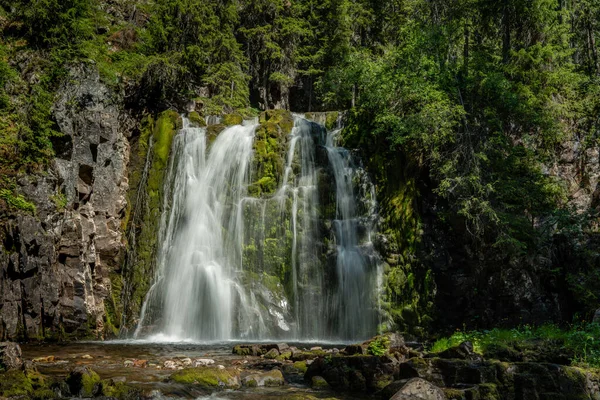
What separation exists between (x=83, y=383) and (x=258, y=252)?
9459 mm

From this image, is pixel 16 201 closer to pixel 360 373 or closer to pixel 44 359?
pixel 44 359

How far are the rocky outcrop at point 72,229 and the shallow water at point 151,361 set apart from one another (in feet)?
3.88

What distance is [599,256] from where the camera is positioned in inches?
608

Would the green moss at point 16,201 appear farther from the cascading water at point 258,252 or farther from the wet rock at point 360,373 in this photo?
the wet rock at point 360,373

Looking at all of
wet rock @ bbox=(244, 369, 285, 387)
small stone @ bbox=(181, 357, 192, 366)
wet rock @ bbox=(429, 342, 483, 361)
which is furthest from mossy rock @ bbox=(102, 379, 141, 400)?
wet rock @ bbox=(429, 342, 483, 361)

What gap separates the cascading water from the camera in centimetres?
1520

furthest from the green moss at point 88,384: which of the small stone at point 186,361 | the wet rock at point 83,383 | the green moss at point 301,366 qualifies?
the green moss at point 301,366

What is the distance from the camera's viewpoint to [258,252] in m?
16.5

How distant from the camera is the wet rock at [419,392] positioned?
20.6ft

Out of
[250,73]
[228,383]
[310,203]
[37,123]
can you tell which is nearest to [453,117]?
[310,203]

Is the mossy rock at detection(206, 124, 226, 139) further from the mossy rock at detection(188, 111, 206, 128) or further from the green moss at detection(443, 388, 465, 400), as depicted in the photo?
the green moss at detection(443, 388, 465, 400)

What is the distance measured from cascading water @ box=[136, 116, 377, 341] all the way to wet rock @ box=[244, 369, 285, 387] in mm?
6146

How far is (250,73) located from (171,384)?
2690 cm

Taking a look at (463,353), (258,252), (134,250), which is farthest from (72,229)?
(463,353)
